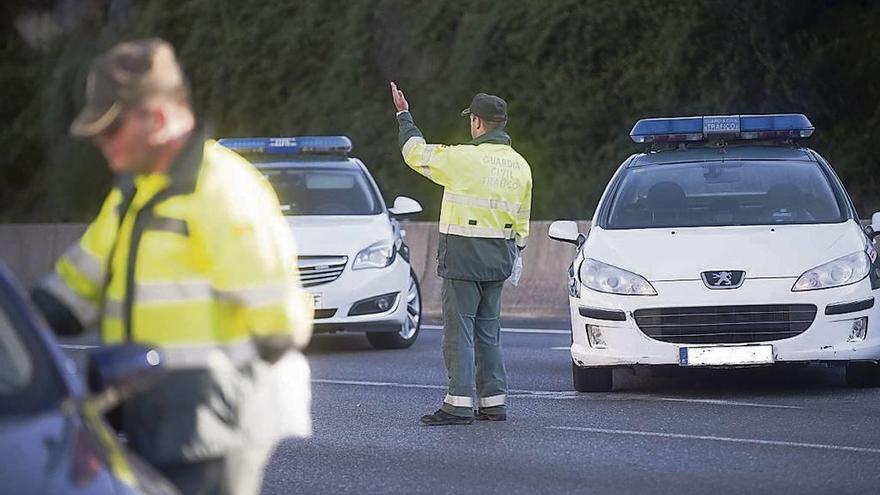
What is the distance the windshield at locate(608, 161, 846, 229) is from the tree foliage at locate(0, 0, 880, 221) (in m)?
10.2

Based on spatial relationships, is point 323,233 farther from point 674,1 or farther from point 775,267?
point 674,1

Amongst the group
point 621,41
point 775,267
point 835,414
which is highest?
point 621,41

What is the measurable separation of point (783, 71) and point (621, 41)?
3.00m

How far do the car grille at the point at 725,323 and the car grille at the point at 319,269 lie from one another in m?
4.43

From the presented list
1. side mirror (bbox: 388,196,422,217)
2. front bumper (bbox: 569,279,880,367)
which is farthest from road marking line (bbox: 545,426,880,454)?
side mirror (bbox: 388,196,422,217)

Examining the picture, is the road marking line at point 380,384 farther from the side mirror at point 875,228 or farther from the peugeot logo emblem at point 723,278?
the side mirror at point 875,228

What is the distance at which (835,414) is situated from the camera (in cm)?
1138

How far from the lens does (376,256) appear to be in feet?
53.4

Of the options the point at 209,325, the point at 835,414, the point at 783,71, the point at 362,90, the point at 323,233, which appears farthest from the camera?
the point at 362,90

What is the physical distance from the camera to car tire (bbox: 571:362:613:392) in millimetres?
12664

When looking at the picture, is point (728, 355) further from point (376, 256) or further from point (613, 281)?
point (376, 256)

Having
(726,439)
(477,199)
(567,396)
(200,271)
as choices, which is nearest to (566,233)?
(567,396)

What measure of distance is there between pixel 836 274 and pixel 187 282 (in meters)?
8.09

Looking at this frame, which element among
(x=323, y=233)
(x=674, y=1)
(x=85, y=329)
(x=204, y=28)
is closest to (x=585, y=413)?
(x=323, y=233)
